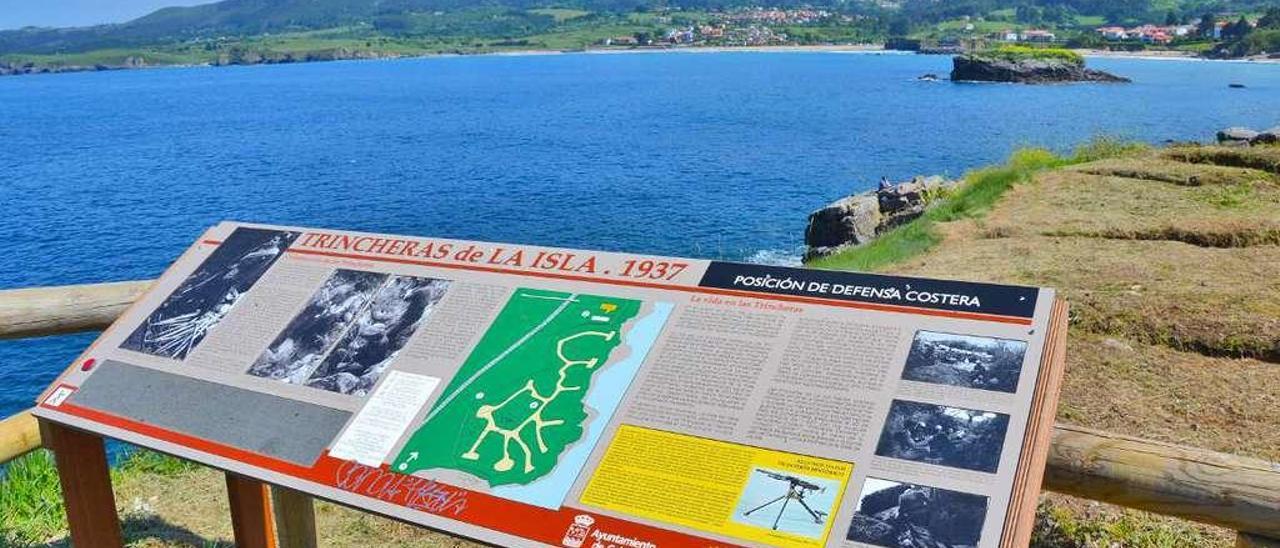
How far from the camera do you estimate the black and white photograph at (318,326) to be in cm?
349

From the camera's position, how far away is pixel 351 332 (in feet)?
11.6

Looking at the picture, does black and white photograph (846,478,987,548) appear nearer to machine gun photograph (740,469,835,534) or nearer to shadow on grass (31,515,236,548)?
machine gun photograph (740,469,835,534)

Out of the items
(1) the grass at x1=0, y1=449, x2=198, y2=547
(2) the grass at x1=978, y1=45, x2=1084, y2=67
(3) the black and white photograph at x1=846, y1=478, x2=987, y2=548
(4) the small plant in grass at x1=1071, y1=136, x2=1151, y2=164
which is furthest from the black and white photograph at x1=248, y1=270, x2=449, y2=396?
(2) the grass at x1=978, y1=45, x2=1084, y2=67

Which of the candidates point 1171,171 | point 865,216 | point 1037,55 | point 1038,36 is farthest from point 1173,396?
point 1038,36

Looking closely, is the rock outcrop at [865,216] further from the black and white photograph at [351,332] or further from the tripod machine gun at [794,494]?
the tripod machine gun at [794,494]

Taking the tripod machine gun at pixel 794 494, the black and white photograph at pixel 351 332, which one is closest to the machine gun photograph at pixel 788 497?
the tripod machine gun at pixel 794 494

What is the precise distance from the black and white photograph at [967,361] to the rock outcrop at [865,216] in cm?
1697

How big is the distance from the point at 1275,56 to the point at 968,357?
5409 inches

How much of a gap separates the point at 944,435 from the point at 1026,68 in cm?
9850

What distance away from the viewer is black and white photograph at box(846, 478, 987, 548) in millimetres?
2346

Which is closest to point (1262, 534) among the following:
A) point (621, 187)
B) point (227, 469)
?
point (227, 469)

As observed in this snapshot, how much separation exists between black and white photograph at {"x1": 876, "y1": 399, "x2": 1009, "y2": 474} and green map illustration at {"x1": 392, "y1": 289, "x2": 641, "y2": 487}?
924 millimetres

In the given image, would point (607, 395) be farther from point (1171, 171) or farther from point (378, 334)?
point (1171, 171)

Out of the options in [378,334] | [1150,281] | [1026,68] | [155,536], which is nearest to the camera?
[378,334]
